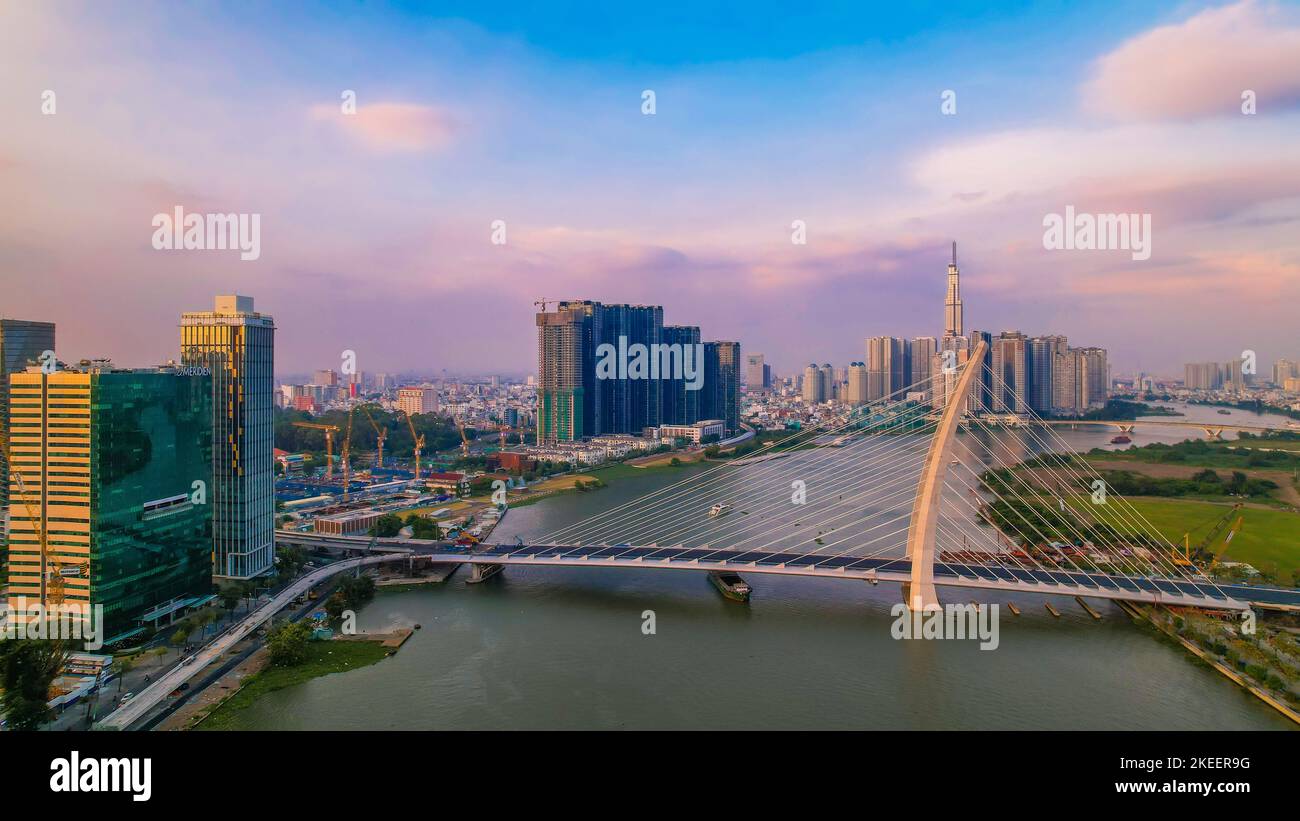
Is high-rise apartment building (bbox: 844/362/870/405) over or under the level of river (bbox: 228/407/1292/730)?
over

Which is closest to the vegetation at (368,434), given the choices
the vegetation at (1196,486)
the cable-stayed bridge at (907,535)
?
the cable-stayed bridge at (907,535)

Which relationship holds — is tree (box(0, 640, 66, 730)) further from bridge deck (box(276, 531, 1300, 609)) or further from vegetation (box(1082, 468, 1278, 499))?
vegetation (box(1082, 468, 1278, 499))

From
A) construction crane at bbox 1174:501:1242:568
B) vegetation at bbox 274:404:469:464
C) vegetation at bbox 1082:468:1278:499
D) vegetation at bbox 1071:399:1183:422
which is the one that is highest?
vegetation at bbox 1071:399:1183:422

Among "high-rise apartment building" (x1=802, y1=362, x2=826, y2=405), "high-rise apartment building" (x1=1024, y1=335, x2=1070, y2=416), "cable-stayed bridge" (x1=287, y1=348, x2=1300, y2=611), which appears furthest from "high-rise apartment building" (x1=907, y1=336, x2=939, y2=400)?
"cable-stayed bridge" (x1=287, y1=348, x2=1300, y2=611)

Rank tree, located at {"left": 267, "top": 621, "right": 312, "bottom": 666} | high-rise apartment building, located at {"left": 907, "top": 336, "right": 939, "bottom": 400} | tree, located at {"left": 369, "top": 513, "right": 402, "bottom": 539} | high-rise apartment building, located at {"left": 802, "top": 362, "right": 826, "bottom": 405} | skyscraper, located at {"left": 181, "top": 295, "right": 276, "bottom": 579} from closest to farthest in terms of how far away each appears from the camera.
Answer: tree, located at {"left": 267, "top": 621, "right": 312, "bottom": 666}
skyscraper, located at {"left": 181, "top": 295, "right": 276, "bottom": 579}
tree, located at {"left": 369, "top": 513, "right": 402, "bottom": 539}
high-rise apartment building, located at {"left": 907, "top": 336, "right": 939, "bottom": 400}
high-rise apartment building, located at {"left": 802, "top": 362, "right": 826, "bottom": 405}
